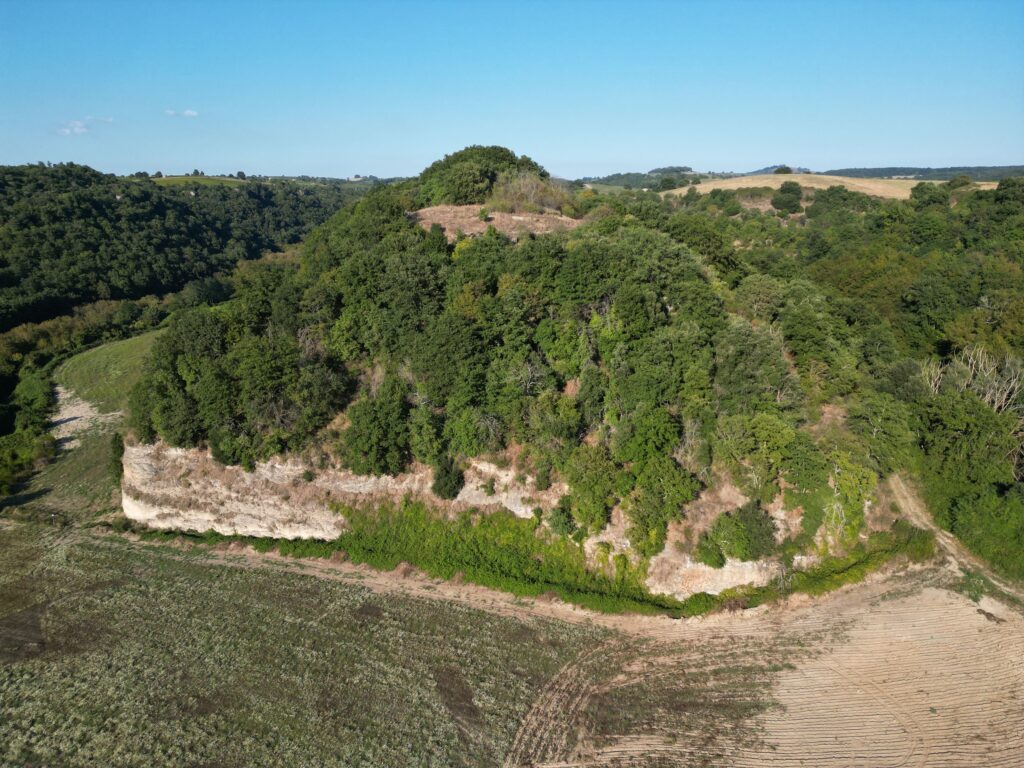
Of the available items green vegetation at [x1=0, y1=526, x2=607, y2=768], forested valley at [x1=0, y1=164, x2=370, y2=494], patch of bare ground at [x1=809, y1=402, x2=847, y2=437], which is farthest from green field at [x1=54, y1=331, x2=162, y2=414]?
patch of bare ground at [x1=809, y1=402, x2=847, y2=437]

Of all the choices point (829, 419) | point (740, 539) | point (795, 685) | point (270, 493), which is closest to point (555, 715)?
point (795, 685)

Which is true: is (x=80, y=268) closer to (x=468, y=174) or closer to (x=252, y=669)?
(x=468, y=174)

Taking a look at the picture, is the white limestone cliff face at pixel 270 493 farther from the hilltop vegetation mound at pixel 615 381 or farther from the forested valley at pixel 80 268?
the forested valley at pixel 80 268

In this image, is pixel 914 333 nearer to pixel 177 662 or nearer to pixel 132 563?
pixel 177 662

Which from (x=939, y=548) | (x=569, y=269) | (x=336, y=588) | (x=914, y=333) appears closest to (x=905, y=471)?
(x=939, y=548)

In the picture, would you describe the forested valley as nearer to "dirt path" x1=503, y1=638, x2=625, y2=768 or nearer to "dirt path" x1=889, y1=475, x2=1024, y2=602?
"dirt path" x1=503, y1=638, x2=625, y2=768

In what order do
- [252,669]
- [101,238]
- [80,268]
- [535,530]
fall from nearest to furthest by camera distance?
1. [252,669]
2. [535,530]
3. [80,268]
4. [101,238]

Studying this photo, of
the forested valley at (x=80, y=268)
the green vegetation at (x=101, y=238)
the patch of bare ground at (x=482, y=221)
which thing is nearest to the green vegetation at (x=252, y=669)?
the forested valley at (x=80, y=268)
